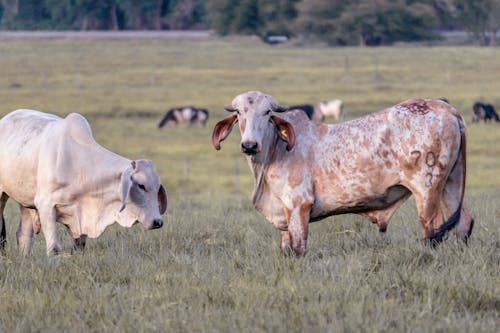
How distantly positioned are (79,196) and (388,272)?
7.56 ft

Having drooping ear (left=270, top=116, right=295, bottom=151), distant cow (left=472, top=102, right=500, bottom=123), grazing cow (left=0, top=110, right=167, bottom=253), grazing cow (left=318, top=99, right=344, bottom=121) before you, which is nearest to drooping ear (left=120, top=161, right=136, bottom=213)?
grazing cow (left=0, top=110, right=167, bottom=253)

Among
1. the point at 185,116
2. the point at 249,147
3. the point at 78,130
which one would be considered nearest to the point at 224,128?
the point at 249,147

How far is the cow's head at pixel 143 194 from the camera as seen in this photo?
786 cm

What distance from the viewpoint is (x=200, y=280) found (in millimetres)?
6973

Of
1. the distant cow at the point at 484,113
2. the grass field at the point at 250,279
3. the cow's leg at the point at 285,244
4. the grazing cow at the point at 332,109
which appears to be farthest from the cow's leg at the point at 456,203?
the grazing cow at the point at 332,109

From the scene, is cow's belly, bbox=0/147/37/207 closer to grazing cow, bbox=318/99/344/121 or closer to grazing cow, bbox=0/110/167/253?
grazing cow, bbox=0/110/167/253

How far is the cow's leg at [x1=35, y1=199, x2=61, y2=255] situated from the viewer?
802 centimetres

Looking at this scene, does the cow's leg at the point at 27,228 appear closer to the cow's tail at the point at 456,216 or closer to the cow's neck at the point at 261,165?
the cow's neck at the point at 261,165

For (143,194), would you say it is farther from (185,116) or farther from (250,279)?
(185,116)

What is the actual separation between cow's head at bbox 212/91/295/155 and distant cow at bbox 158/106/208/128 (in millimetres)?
21105

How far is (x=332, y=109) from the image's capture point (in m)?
31.2

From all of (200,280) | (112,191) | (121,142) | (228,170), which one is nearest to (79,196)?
(112,191)

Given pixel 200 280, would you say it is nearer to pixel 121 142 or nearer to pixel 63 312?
pixel 63 312

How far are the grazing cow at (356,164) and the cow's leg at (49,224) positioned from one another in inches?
48.7
